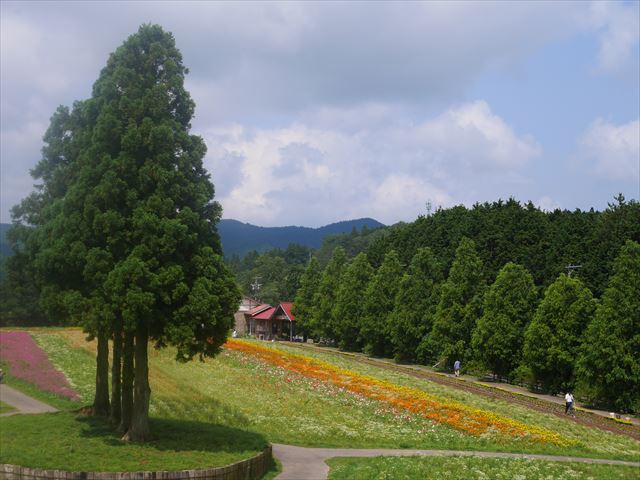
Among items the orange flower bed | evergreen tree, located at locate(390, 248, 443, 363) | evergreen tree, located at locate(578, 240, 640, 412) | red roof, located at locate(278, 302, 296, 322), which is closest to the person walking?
evergreen tree, located at locate(578, 240, 640, 412)

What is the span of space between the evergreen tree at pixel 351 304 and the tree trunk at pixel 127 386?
50798 millimetres

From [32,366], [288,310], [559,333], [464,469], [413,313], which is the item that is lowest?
[464,469]

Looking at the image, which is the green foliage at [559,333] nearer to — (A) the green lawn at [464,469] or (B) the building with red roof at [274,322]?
(A) the green lawn at [464,469]

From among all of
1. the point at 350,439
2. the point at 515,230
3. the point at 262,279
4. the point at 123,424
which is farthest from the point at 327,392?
the point at 262,279

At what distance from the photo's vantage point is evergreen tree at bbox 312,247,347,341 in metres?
81.5

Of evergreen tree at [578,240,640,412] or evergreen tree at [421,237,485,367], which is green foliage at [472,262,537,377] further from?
evergreen tree at [578,240,640,412]

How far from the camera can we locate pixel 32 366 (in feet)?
117

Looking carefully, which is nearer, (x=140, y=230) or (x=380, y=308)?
(x=140, y=230)

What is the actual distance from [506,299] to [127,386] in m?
37.7

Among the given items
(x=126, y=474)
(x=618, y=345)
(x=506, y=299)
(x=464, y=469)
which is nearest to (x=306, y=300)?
(x=506, y=299)

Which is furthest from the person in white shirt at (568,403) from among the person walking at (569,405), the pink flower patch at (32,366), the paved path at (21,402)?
the paved path at (21,402)

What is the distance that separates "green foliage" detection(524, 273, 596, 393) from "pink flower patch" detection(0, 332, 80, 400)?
31.9 meters

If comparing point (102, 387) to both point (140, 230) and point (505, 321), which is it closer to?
point (140, 230)

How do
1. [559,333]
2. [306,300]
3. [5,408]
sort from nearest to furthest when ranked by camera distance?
[5,408], [559,333], [306,300]
